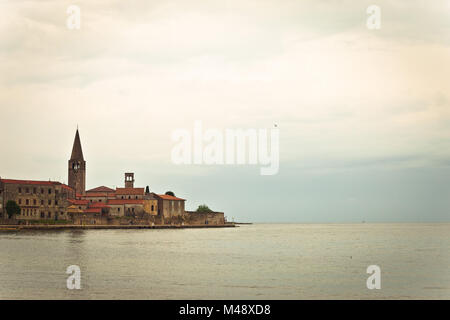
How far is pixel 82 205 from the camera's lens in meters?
106

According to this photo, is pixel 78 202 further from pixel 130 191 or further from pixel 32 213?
pixel 32 213

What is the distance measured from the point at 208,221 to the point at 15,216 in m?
51.3

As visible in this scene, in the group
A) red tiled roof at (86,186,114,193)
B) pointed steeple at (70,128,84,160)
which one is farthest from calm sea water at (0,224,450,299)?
pointed steeple at (70,128,84,160)

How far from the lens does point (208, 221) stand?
133 m

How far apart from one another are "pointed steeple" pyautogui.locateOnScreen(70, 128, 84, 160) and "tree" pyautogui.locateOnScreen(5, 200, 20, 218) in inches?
1142

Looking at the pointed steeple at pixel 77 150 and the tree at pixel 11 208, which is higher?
the pointed steeple at pixel 77 150

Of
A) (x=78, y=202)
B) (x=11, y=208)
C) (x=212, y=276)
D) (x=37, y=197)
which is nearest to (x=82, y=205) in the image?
(x=78, y=202)

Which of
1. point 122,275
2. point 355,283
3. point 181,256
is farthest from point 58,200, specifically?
point 355,283

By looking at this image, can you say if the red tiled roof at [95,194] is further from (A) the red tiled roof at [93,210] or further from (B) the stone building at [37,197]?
(B) the stone building at [37,197]

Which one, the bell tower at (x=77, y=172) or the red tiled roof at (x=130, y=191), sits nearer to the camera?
the red tiled roof at (x=130, y=191)

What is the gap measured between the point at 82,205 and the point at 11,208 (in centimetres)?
1735

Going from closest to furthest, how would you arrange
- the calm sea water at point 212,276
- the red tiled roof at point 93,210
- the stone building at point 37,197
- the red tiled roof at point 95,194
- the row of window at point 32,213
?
the calm sea water at point 212,276
the stone building at point 37,197
the row of window at point 32,213
the red tiled roof at point 93,210
the red tiled roof at point 95,194

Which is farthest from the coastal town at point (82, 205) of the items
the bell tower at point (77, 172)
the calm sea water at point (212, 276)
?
the calm sea water at point (212, 276)

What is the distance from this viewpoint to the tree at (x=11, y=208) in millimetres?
90625
